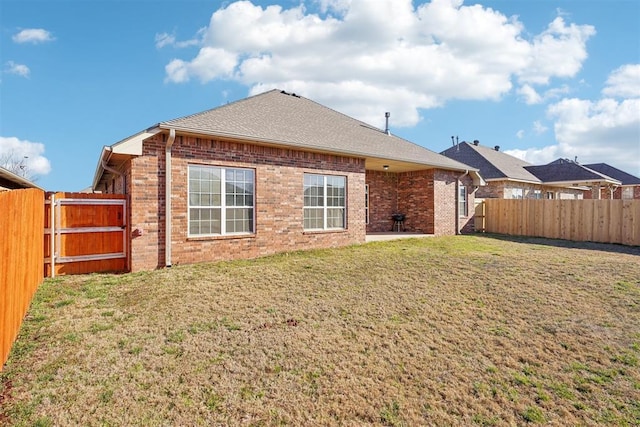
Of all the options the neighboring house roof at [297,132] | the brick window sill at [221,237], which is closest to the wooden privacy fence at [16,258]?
the neighboring house roof at [297,132]

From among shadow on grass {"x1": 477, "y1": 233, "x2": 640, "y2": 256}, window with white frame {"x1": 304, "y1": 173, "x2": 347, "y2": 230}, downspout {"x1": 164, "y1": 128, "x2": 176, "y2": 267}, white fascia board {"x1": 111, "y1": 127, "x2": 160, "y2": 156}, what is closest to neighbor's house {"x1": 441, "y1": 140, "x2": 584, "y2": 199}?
shadow on grass {"x1": 477, "y1": 233, "x2": 640, "y2": 256}

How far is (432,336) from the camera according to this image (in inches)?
184

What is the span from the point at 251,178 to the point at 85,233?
4.27 metres

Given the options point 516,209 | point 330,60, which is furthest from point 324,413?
point 516,209

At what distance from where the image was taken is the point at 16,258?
14.3ft

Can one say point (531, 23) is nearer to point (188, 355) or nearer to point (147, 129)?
point (147, 129)

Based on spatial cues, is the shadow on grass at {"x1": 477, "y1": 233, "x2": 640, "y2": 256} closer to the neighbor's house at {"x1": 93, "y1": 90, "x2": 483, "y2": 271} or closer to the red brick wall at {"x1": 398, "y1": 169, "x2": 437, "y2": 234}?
the red brick wall at {"x1": 398, "y1": 169, "x2": 437, "y2": 234}

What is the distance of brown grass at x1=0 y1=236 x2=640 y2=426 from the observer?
3086 millimetres

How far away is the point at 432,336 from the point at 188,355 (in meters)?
3.29

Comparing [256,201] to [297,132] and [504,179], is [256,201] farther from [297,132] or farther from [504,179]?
[504,179]

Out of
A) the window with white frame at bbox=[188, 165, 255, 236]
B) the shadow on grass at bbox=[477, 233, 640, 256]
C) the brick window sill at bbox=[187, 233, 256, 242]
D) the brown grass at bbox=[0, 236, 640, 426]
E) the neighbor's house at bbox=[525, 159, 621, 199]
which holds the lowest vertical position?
the brown grass at bbox=[0, 236, 640, 426]

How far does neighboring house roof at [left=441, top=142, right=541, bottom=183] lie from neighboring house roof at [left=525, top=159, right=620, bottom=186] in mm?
1081

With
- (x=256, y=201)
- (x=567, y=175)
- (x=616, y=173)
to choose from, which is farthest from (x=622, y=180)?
(x=256, y=201)

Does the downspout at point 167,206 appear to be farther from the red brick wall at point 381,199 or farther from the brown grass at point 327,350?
the red brick wall at point 381,199
